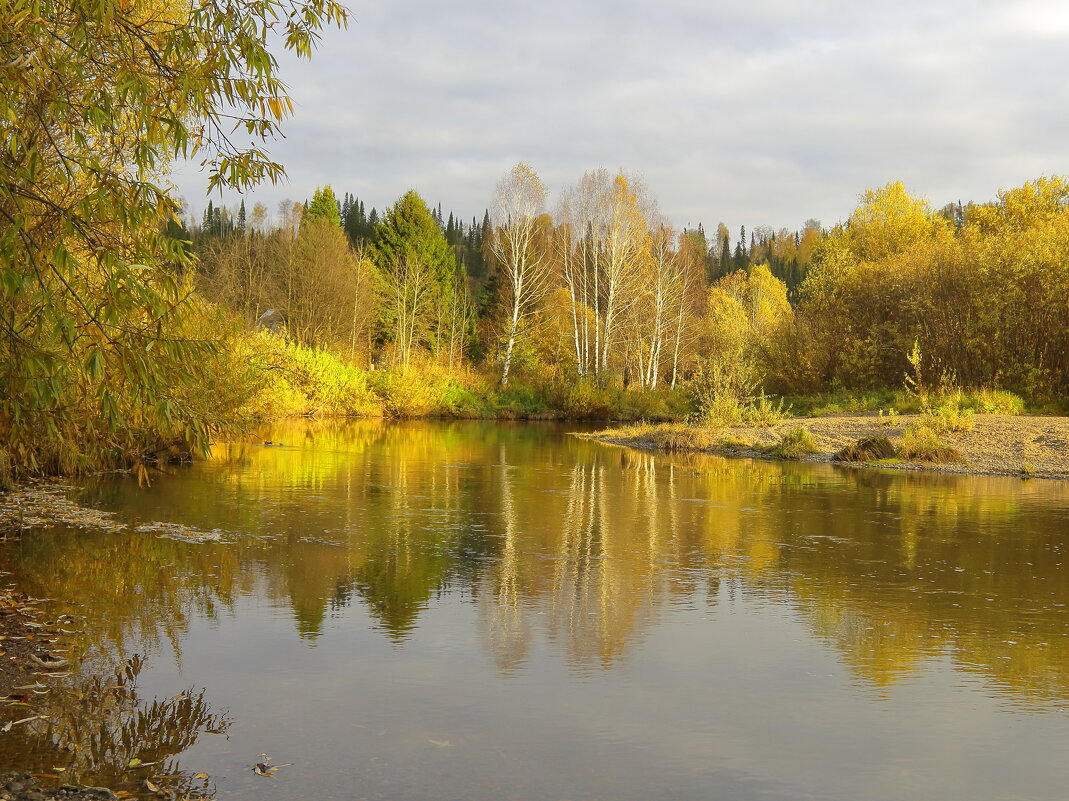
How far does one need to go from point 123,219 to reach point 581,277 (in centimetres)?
4131

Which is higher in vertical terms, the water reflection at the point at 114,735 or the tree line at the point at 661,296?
the tree line at the point at 661,296

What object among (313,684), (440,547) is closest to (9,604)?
(313,684)

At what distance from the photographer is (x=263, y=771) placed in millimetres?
4254

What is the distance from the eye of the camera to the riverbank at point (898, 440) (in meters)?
18.7

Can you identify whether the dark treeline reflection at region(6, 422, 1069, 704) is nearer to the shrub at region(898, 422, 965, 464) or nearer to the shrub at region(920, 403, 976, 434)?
the shrub at region(898, 422, 965, 464)

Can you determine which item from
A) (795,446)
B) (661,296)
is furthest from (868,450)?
(661,296)

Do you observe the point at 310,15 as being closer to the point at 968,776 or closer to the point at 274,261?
the point at 968,776

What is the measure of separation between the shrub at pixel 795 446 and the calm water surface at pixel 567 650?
8.68 metres

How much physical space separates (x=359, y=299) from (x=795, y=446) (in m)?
29.3

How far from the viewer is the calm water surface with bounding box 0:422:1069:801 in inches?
173

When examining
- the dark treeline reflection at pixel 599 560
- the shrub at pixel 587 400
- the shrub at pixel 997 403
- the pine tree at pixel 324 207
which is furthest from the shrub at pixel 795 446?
the pine tree at pixel 324 207

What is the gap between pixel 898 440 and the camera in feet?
68.4

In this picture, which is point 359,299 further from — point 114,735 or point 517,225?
point 114,735

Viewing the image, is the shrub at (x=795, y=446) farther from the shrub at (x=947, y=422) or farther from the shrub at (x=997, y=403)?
the shrub at (x=997, y=403)
